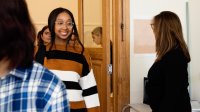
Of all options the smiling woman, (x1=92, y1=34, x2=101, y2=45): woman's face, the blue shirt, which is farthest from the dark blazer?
the smiling woman

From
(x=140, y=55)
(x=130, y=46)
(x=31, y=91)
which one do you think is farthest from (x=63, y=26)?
(x=31, y=91)

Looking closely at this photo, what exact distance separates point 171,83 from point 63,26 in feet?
2.66

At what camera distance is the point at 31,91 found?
0.77 metres

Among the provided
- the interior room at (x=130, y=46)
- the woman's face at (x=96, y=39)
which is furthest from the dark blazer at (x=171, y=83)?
the woman's face at (x=96, y=39)

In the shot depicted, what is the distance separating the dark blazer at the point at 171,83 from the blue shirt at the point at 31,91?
1143 mm

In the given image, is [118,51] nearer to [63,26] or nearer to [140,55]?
[140,55]

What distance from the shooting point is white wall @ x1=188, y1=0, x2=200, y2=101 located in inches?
101

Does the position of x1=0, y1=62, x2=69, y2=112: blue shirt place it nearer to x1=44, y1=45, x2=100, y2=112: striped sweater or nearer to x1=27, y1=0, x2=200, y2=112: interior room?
x1=44, y1=45, x2=100, y2=112: striped sweater

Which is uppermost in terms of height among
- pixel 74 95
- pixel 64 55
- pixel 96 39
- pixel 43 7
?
pixel 43 7

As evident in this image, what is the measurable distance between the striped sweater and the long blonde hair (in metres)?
0.49

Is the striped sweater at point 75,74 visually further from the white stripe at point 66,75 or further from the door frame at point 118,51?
the door frame at point 118,51

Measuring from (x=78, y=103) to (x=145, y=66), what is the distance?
0.83 meters

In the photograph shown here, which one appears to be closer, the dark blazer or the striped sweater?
the dark blazer

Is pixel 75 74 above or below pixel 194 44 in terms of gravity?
below
